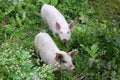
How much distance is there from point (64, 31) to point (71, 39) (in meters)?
0.18

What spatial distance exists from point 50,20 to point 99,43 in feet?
3.47

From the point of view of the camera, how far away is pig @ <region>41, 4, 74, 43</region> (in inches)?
297

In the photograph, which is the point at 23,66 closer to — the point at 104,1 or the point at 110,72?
the point at 110,72

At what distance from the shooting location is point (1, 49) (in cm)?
640

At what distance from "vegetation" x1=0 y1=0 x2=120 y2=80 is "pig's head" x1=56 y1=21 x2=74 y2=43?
0.32 ft

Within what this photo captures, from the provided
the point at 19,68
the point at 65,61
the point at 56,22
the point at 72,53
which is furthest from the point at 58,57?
the point at 56,22

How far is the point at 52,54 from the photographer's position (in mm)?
A: 6719

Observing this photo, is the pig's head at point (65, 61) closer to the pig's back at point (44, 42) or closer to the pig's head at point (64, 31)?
the pig's back at point (44, 42)

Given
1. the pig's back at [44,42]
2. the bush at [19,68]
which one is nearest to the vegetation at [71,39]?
the bush at [19,68]

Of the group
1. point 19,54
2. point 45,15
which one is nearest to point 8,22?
point 45,15

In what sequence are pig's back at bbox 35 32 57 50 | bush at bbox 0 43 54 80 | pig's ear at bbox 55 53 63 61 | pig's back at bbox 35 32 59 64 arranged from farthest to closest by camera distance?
1. pig's back at bbox 35 32 57 50
2. pig's back at bbox 35 32 59 64
3. pig's ear at bbox 55 53 63 61
4. bush at bbox 0 43 54 80

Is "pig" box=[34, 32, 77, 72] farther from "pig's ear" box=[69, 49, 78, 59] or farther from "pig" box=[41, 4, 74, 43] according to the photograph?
"pig" box=[41, 4, 74, 43]

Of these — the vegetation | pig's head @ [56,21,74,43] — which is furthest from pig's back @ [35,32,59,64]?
pig's head @ [56,21,74,43]

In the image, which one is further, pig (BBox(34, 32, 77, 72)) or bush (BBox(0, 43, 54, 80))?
pig (BBox(34, 32, 77, 72))
